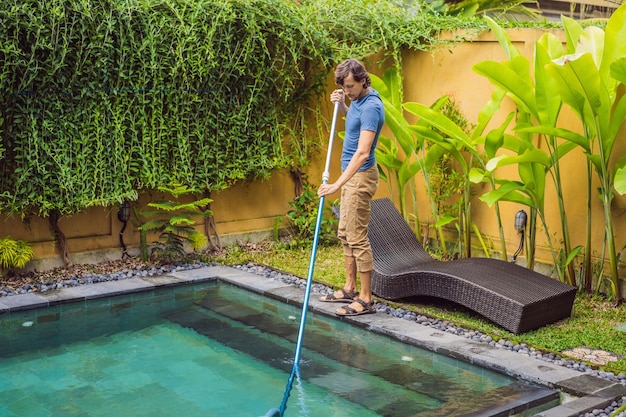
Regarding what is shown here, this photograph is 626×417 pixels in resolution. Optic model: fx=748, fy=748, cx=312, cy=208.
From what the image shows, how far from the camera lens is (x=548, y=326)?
5.37 metres

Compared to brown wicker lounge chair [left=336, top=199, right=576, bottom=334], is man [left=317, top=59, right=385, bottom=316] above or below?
above

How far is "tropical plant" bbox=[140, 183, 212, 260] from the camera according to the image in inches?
275

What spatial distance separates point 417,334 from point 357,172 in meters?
1.23

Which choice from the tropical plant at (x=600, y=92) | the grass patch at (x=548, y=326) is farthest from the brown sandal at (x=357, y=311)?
the tropical plant at (x=600, y=92)

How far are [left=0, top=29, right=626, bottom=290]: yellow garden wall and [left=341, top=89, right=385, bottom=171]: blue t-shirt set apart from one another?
6.44 ft

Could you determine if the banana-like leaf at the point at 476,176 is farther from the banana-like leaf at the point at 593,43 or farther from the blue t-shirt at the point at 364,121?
the banana-like leaf at the point at 593,43

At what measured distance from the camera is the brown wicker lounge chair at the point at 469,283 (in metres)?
5.21

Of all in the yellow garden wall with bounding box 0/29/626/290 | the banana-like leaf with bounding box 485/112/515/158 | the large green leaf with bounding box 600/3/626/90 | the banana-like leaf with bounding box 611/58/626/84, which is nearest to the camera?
the banana-like leaf with bounding box 611/58/626/84

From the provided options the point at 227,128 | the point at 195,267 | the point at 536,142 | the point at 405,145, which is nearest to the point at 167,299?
the point at 195,267

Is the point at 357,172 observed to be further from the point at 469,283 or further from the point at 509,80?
the point at 509,80

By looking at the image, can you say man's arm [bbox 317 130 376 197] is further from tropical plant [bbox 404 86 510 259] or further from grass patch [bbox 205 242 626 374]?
grass patch [bbox 205 242 626 374]

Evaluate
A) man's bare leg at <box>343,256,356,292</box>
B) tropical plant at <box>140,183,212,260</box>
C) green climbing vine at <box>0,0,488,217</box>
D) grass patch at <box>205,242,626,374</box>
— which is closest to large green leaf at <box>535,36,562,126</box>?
grass patch at <box>205,242,626,374</box>

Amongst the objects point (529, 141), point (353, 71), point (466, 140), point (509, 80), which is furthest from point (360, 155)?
point (529, 141)

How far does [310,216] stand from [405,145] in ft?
4.54
